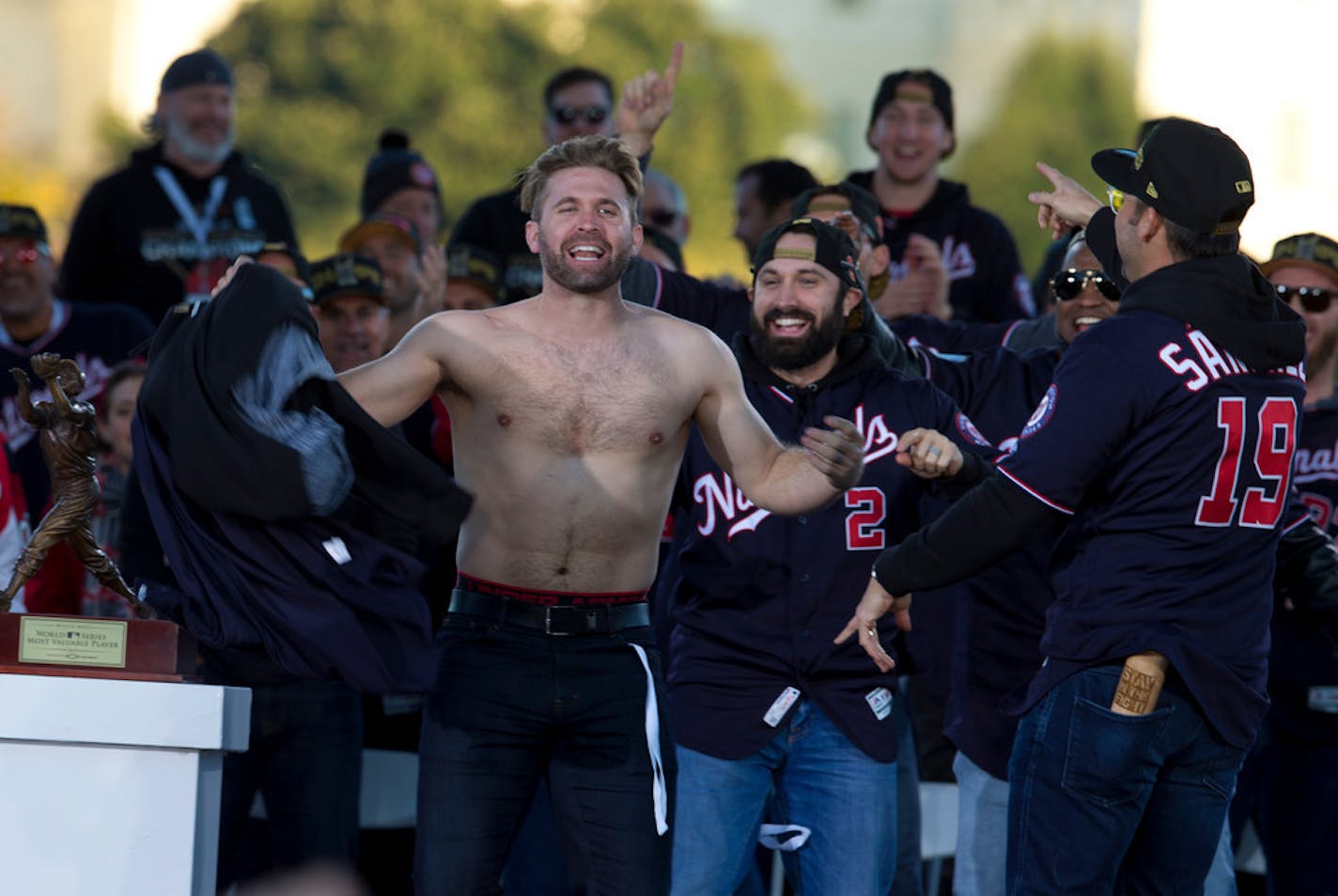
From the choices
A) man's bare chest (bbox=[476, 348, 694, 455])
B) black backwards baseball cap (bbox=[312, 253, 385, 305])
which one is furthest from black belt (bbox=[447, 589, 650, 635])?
black backwards baseball cap (bbox=[312, 253, 385, 305])

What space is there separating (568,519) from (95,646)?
114 centimetres

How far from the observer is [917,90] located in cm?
756

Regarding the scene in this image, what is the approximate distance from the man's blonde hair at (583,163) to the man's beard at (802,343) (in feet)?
2.42

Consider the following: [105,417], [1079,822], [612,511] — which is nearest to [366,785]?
[105,417]

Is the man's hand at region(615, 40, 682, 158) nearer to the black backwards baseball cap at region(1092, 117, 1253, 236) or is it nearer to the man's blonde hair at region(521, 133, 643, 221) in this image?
the man's blonde hair at region(521, 133, 643, 221)

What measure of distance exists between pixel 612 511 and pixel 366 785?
8.91ft

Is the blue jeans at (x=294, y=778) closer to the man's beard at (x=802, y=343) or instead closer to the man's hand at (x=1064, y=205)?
the man's beard at (x=802, y=343)

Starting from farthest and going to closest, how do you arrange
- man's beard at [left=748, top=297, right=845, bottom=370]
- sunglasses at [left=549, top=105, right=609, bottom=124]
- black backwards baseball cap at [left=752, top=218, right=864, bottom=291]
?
sunglasses at [left=549, top=105, right=609, bottom=124] → black backwards baseball cap at [left=752, top=218, right=864, bottom=291] → man's beard at [left=748, top=297, right=845, bottom=370]

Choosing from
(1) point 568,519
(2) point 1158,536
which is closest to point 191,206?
(1) point 568,519

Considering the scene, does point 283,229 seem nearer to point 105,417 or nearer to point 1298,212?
point 105,417

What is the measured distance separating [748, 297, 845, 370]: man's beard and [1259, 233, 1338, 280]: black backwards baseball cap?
6.17 ft

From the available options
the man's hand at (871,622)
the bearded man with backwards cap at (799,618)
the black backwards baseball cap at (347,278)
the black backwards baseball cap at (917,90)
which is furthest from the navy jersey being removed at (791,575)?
the black backwards baseball cap at (917,90)

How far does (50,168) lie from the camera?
2844 centimetres

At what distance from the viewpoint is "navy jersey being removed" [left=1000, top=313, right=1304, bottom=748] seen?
14.0 feet
